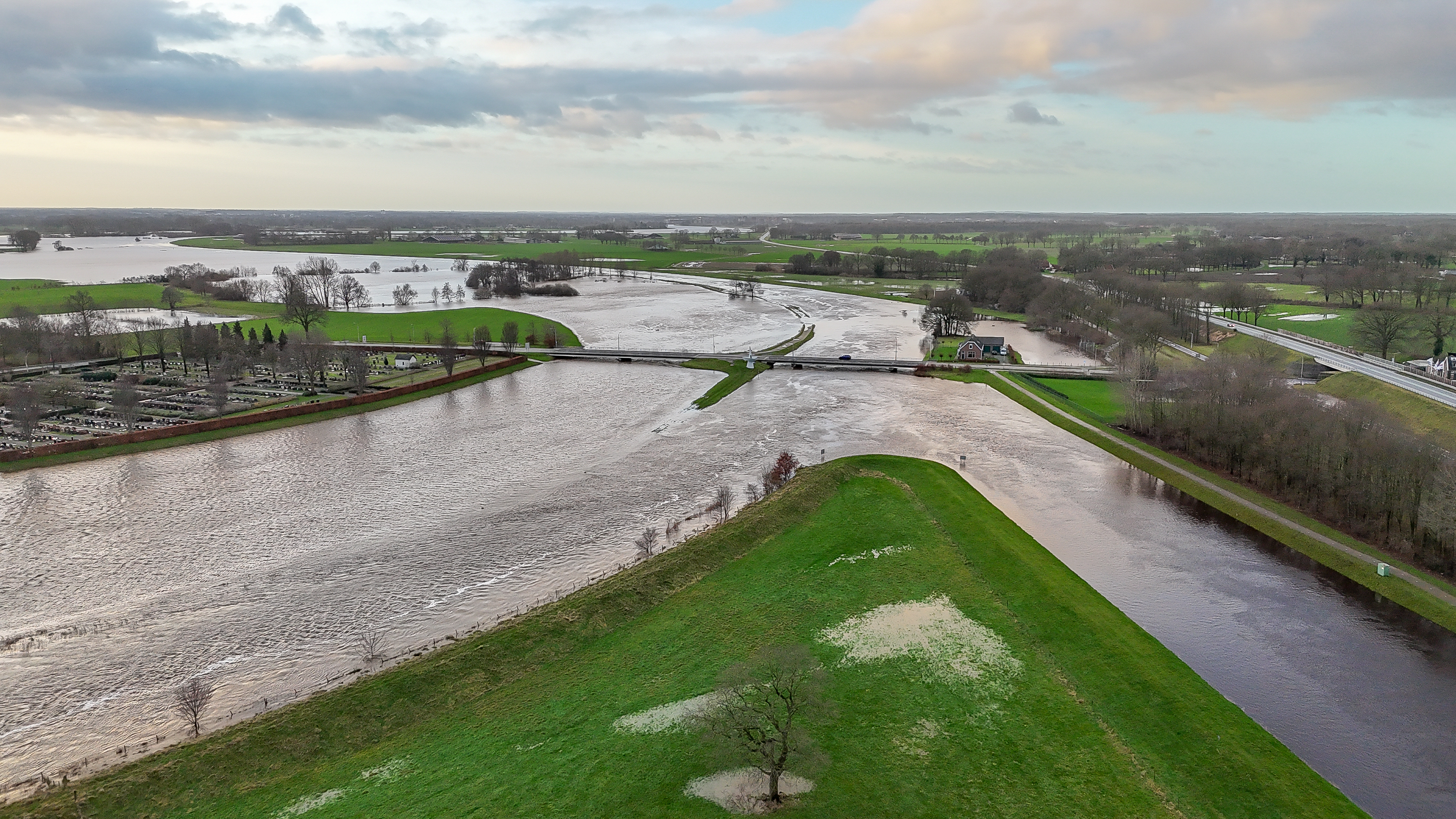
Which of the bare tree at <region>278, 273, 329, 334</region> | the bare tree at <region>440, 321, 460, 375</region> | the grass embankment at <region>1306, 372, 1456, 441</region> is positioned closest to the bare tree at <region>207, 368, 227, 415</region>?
the bare tree at <region>440, 321, 460, 375</region>

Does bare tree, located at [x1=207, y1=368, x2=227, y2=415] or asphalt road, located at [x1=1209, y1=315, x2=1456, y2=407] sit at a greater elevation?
asphalt road, located at [x1=1209, y1=315, x2=1456, y2=407]

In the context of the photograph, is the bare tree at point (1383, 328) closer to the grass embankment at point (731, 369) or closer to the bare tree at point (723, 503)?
the grass embankment at point (731, 369)

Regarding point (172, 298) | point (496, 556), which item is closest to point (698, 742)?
point (496, 556)

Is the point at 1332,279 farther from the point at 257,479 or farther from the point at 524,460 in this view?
the point at 257,479

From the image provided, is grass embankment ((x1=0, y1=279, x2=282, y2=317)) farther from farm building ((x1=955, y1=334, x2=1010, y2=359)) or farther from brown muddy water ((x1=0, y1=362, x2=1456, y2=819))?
farm building ((x1=955, y1=334, x2=1010, y2=359))

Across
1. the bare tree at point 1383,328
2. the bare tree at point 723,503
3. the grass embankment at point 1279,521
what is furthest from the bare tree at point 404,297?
the bare tree at point 1383,328

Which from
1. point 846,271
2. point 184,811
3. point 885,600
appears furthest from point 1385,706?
point 846,271
